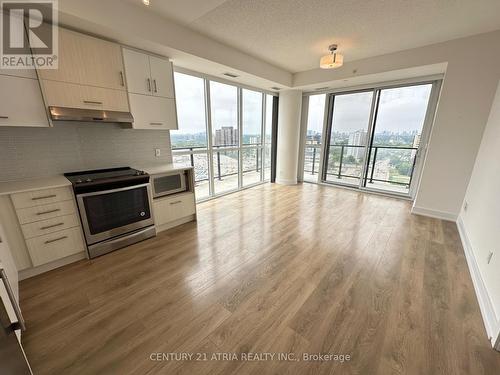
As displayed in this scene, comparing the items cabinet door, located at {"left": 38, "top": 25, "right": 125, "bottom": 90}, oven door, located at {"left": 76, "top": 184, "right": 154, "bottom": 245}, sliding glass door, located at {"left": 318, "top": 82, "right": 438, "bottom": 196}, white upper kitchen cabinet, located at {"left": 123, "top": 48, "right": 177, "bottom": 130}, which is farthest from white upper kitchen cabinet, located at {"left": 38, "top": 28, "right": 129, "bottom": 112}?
sliding glass door, located at {"left": 318, "top": 82, "right": 438, "bottom": 196}

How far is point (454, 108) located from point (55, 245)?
5.41 meters

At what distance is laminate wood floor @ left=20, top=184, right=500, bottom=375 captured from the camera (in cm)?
128

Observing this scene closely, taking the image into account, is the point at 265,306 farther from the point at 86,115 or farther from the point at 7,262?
the point at 86,115

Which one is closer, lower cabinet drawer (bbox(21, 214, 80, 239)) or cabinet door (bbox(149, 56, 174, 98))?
lower cabinet drawer (bbox(21, 214, 80, 239))

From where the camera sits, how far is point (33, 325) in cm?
150

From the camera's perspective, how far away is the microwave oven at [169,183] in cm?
276

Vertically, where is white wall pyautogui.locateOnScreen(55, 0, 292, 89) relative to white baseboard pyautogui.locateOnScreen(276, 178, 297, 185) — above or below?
above

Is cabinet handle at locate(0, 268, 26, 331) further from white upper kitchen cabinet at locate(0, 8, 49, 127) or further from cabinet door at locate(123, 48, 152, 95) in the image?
cabinet door at locate(123, 48, 152, 95)

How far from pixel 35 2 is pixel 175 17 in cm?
123

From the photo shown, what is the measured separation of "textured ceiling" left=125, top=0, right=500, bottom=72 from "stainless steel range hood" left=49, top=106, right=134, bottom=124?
122 cm

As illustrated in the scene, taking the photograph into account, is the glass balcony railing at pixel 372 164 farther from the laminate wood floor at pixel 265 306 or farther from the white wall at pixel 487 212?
the laminate wood floor at pixel 265 306

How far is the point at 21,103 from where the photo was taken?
1.83 m

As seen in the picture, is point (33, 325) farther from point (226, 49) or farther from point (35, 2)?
point (226, 49)

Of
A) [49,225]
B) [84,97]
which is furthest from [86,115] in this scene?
[49,225]
